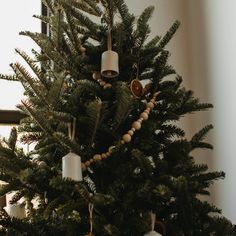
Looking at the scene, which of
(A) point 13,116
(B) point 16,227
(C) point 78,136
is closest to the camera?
(B) point 16,227

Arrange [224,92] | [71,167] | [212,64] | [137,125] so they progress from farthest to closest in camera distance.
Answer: [212,64], [224,92], [137,125], [71,167]

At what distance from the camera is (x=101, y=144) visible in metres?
0.92

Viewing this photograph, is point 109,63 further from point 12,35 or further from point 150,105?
point 12,35

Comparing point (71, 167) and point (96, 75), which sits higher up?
point (96, 75)

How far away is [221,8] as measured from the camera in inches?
66.6

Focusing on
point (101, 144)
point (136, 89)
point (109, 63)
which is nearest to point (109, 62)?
point (109, 63)

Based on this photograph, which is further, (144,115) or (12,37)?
(12,37)

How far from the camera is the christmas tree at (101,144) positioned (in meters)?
0.79

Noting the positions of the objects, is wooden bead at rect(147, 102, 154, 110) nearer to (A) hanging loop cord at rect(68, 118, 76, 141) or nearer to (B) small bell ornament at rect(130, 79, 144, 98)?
(B) small bell ornament at rect(130, 79, 144, 98)

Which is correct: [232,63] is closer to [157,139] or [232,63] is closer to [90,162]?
[157,139]

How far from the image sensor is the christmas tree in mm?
794

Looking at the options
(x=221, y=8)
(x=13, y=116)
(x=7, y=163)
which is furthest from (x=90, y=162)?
(x=221, y=8)

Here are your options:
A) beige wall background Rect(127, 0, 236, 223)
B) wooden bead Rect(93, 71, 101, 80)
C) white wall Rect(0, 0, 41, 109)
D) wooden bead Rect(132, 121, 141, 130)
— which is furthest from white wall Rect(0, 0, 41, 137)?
wooden bead Rect(132, 121, 141, 130)

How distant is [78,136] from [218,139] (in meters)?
0.93
